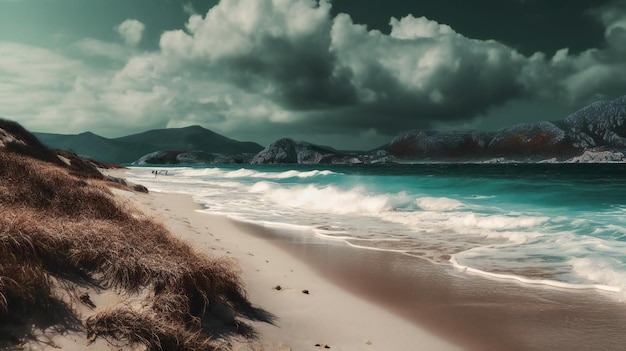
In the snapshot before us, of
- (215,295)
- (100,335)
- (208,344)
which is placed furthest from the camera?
(215,295)

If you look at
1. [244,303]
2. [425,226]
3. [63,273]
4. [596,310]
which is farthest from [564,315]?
[425,226]

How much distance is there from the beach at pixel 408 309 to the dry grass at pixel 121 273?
690 mm

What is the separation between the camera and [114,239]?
4980mm

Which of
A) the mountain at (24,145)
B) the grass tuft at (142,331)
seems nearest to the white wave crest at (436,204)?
the mountain at (24,145)

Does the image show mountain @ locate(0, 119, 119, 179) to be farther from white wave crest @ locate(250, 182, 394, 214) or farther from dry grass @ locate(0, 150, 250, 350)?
dry grass @ locate(0, 150, 250, 350)

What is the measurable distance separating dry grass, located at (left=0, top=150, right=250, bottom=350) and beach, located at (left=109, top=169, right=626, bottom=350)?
69 cm

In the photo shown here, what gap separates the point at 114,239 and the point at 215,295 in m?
1.61

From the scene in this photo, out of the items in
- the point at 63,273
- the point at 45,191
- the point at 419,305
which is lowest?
the point at 419,305

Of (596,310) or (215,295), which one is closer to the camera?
(215,295)

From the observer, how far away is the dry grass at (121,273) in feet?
11.8

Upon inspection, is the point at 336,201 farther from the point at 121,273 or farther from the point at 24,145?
the point at 121,273

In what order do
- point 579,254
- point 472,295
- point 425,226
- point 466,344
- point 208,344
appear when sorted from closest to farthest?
point 208,344 → point 466,344 → point 472,295 → point 579,254 → point 425,226

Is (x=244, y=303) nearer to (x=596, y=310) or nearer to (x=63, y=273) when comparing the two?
(x=63, y=273)

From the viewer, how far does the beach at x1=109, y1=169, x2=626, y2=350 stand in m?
5.11
